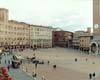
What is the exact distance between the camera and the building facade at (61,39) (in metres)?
115

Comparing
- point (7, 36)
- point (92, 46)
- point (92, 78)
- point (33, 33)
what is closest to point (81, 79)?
point (92, 78)

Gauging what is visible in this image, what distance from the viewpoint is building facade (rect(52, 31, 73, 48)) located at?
4537 inches

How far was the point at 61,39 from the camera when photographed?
11575 centimetres

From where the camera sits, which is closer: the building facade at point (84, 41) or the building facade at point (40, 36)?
the building facade at point (40, 36)

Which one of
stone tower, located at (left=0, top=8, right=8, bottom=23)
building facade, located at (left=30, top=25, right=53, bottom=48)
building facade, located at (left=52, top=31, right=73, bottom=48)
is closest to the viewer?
stone tower, located at (left=0, top=8, right=8, bottom=23)

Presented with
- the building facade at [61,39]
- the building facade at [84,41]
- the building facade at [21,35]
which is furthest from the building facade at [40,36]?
the building facade at [84,41]

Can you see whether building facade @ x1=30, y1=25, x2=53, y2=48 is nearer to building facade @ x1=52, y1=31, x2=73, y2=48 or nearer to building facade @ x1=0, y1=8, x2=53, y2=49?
building facade @ x1=0, y1=8, x2=53, y2=49

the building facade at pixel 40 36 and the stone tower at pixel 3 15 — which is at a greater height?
the stone tower at pixel 3 15

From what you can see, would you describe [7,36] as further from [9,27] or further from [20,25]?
[20,25]

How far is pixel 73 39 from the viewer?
116 metres

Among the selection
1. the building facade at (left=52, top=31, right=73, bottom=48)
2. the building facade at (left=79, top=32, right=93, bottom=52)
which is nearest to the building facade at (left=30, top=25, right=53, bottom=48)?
the building facade at (left=52, top=31, right=73, bottom=48)

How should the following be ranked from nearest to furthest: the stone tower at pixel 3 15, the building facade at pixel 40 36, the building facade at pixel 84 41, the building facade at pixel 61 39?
the stone tower at pixel 3 15
the building facade at pixel 40 36
the building facade at pixel 84 41
the building facade at pixel 61 39

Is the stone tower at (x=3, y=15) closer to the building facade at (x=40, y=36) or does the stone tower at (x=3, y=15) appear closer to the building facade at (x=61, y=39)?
the building facade at (x=40, y=36)

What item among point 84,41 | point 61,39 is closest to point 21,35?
point 84,41
